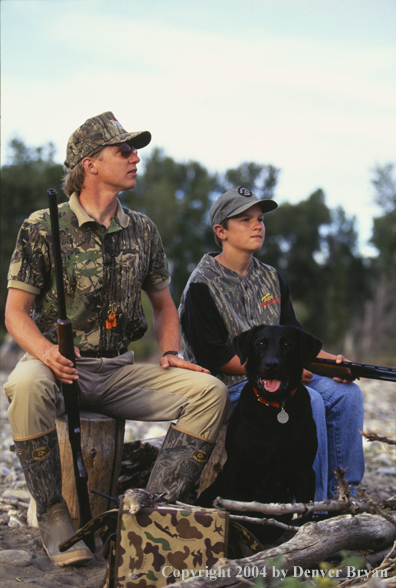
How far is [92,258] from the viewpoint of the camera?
12.1 feet

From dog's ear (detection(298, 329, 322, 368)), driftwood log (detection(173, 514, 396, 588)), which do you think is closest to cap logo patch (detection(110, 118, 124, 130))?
dog's ear (detection(298, 329, 322, 368))

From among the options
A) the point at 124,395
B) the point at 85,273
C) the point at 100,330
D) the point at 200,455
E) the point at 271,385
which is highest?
the point at 85,273

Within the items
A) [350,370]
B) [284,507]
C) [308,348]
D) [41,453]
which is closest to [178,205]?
[350,370]

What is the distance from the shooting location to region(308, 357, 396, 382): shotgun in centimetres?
368

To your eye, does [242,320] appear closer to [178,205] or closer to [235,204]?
[235,204]

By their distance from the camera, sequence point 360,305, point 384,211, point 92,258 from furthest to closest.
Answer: point 360,305, point 384,211, point 92,258

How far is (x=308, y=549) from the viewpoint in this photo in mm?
2459

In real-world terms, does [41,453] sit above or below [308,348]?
below

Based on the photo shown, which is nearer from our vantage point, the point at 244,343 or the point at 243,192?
the point at 244,343

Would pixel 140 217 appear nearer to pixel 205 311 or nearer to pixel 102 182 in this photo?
pixel 102 182

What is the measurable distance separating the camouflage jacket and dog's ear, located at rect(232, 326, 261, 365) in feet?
0.83

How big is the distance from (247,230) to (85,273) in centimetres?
123

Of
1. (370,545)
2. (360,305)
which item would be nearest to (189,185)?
(360,305)

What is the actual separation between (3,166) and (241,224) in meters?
15.7
